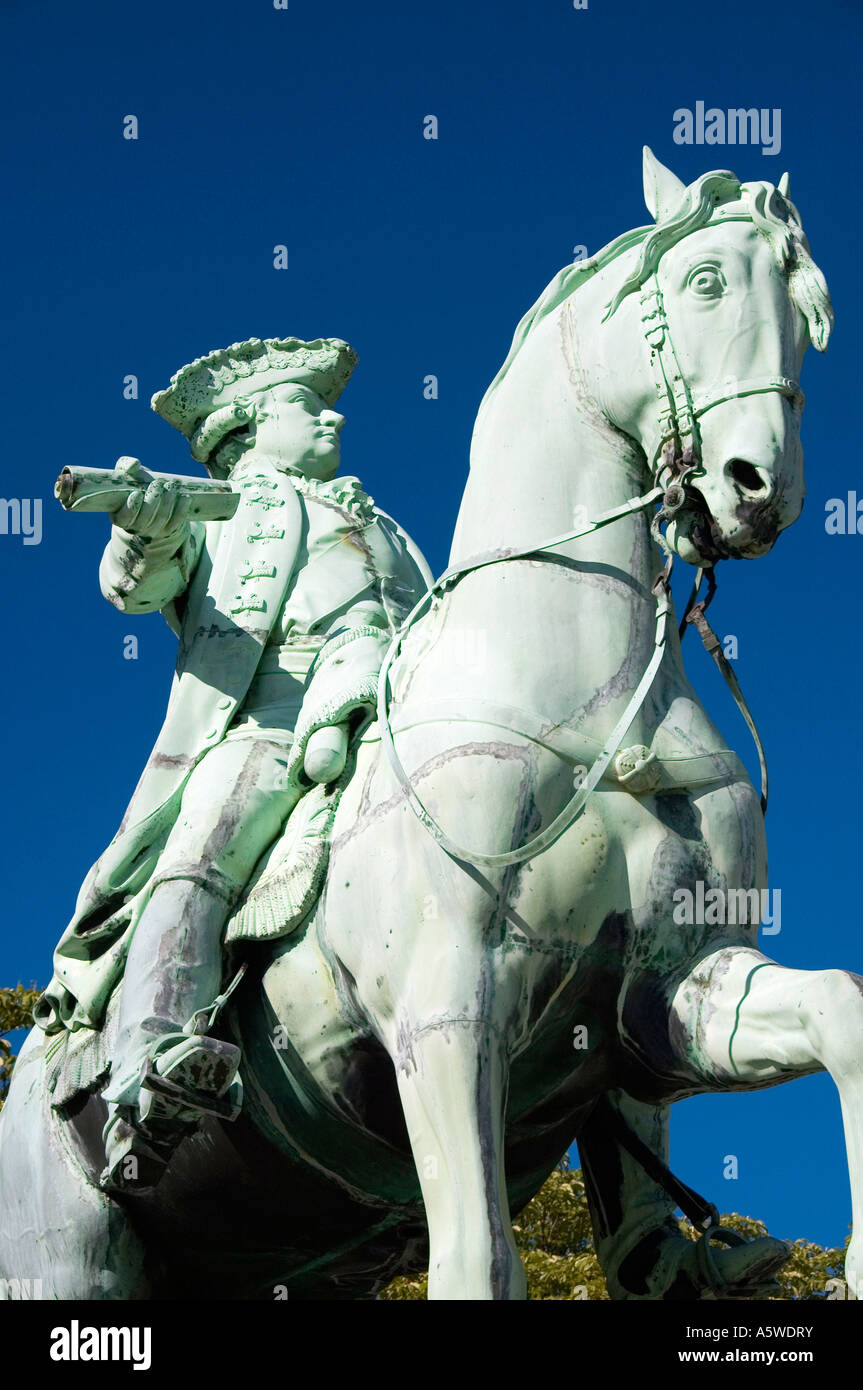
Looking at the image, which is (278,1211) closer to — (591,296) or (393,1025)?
(393,1025)

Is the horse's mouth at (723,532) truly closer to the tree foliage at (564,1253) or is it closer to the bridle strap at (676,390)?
the bridle strap at (676,390)

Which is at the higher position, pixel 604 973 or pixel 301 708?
pixel 301 708

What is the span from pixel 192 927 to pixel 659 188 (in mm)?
2776

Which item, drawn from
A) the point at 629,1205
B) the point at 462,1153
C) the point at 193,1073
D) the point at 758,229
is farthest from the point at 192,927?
the point at 758,229

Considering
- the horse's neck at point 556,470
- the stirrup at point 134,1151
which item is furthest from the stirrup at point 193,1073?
the horse's neck at point 556,470

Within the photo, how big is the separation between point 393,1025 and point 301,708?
1.62m

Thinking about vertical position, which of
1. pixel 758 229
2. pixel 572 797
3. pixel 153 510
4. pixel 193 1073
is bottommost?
pixel 193 1073

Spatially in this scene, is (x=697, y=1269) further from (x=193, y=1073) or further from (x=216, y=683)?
(x=216, y=683)

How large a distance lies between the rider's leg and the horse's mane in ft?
6.58

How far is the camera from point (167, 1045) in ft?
21.7

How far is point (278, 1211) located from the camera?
728cm

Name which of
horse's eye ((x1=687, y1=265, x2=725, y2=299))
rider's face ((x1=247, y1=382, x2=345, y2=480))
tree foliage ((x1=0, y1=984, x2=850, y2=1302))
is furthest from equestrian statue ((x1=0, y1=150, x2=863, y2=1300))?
tree foliage ((x1=0, y1=984, x2=850, y2=1302))

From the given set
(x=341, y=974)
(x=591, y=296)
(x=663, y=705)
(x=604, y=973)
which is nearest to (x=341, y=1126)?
(x=341, y=974)

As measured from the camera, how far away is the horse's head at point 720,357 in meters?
6.26
